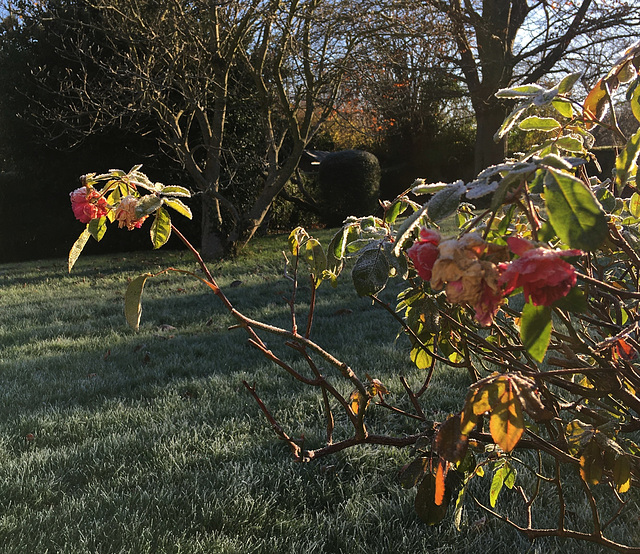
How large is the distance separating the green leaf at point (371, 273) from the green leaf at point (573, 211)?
367 millimetres

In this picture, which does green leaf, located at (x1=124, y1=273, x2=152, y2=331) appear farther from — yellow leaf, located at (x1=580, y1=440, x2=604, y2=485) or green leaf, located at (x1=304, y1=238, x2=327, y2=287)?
yellow leaf, located at (x1=580, y1=440, x2=604, y2=485)

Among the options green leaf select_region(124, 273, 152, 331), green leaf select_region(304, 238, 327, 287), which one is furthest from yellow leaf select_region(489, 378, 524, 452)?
green leaf select_region(124, 273, 152, 331)

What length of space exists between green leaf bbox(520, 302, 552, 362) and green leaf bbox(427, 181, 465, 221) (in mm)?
130

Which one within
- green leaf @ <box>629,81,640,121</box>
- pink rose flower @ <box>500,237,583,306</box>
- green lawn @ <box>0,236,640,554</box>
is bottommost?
green lawn @ <box>0,236,640,554</box>

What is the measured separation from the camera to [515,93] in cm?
81

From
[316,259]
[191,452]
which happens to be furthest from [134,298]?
[191,452]

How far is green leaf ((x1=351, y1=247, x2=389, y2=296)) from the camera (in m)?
0.84

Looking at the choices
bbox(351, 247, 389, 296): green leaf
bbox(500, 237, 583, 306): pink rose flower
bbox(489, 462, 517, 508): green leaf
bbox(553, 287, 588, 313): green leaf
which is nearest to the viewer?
bbox(500, 237, 583, 306): pink rose flower

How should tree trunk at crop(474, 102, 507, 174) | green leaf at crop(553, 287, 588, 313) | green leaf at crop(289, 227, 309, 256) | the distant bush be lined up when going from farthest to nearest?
tree trunk at crop(474, 102, 507, 174), the distant bush, green leaf at crop(289, 227, 309, 256), green leaf at crop(553, 287, 588, 313)

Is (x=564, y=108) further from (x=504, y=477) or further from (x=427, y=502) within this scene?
(x=504, y=477)

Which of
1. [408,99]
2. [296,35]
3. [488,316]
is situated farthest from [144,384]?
[408,99]

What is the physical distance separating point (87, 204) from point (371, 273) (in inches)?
21.4

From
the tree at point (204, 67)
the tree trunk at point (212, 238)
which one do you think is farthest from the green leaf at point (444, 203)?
the tree trunk at point (212, 238)

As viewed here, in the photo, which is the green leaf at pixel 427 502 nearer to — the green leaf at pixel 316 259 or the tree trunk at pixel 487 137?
the green leaf at pixel 316 259
